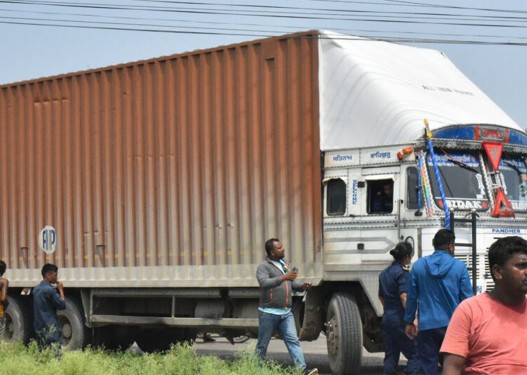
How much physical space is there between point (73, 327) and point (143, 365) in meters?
4.51

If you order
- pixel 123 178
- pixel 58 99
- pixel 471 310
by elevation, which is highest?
pixel 58 99

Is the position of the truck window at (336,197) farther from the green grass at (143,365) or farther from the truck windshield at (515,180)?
the green grass at (143,365)

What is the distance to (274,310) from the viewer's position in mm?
12719

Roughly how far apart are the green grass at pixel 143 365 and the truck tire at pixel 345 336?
1541 mm

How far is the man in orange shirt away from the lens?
5031 mm

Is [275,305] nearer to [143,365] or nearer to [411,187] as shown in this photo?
[143,365]

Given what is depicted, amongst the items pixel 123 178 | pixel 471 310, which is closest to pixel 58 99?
pixel 123 178

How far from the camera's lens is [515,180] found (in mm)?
14102

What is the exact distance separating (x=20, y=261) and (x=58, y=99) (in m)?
2.60

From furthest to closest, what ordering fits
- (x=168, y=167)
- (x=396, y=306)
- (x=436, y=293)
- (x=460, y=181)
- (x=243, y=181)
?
(x=168, y=167)
(x=243, y=181)
(x=460, y=181)
(x=396, y=306)
(x=436, y=293)

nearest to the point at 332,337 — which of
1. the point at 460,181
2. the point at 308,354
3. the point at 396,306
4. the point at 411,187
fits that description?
the point at 411,187

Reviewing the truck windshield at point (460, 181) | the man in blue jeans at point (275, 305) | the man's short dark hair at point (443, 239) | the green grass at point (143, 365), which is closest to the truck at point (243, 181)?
the truck windshield at point (460, 181)

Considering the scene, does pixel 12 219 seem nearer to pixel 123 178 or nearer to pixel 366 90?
pixel 123 178

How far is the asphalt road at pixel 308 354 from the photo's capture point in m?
15.5
